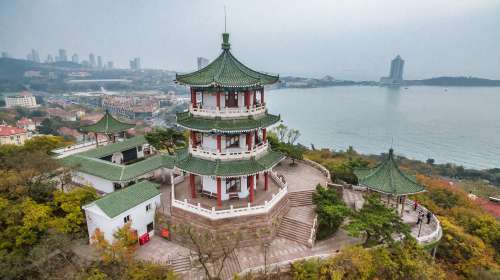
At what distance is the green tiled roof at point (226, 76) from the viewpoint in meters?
18.9

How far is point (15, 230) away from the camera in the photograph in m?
19.4

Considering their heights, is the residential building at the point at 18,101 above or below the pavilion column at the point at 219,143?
below

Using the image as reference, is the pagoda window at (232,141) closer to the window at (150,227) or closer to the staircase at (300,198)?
the staircase at (300,198)

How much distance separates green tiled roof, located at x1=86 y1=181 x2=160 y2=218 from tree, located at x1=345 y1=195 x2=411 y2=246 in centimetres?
1440

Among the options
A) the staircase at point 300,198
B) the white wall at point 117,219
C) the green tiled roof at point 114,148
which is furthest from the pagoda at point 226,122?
the green tiled roof at point 114,148

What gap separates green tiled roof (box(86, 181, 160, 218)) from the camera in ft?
64.2

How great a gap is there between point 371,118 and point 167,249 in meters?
152

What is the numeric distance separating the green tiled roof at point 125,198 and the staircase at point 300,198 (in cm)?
1089

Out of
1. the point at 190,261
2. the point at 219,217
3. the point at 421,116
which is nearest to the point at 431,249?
the point at 219,217

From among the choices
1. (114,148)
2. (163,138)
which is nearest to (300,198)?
(163,138)

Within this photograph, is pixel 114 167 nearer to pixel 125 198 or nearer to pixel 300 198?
pixel 125 198

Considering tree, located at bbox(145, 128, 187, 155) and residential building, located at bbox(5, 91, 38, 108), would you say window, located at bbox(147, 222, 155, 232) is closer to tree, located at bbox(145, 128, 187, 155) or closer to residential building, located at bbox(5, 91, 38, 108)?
tree, located at bbox(145, 128, 187, 155)

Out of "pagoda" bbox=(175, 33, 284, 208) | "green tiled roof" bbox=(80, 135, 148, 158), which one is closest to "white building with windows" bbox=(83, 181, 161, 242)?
"pagoda" bbox=(175, 33, 284, 208)

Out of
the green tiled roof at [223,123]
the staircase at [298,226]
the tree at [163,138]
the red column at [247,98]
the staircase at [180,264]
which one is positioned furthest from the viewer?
the tree at [163,138]
